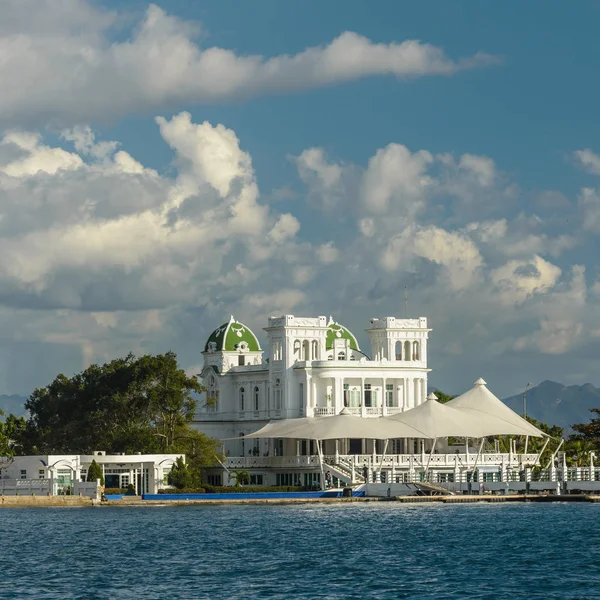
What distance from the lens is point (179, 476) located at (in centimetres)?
12888

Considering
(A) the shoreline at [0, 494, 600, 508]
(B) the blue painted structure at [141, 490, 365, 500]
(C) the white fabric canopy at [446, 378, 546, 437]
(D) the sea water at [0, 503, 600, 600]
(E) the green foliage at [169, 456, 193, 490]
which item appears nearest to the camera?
(D) the sea water at [0, 503, 600, 600]

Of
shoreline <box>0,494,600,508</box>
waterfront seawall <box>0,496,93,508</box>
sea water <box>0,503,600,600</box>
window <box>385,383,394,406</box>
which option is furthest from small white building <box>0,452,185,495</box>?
window <box>385,383,394,406</box>

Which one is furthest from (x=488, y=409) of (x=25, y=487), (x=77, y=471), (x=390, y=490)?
(x=25, y=487)

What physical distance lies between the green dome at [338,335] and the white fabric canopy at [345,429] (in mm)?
21906

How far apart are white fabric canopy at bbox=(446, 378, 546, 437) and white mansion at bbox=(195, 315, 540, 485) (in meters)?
3.31

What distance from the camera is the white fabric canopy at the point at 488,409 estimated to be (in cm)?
13150

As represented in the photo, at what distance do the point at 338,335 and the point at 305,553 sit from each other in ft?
251

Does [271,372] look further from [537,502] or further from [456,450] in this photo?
[537,502]

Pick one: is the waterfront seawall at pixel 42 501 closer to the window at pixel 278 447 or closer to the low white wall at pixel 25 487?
the low white wall at pixel 25 487

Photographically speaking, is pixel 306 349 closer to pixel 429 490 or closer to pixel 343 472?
pixel 343 472

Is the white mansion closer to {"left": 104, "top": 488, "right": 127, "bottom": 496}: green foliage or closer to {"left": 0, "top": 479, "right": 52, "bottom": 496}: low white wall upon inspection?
{"left": 104, "top": 488, "right": 127, "bottom": 496}: green foliage

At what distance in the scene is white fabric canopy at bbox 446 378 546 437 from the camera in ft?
431

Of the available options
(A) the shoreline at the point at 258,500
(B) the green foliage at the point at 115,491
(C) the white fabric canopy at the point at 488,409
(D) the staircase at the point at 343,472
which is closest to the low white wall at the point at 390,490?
(A) the shoreline at the point at 258,500

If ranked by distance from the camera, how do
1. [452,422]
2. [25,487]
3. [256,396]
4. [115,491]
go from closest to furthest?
1. [25,487]
2. [115,491]
3. [452,422]
4. [256,396]
